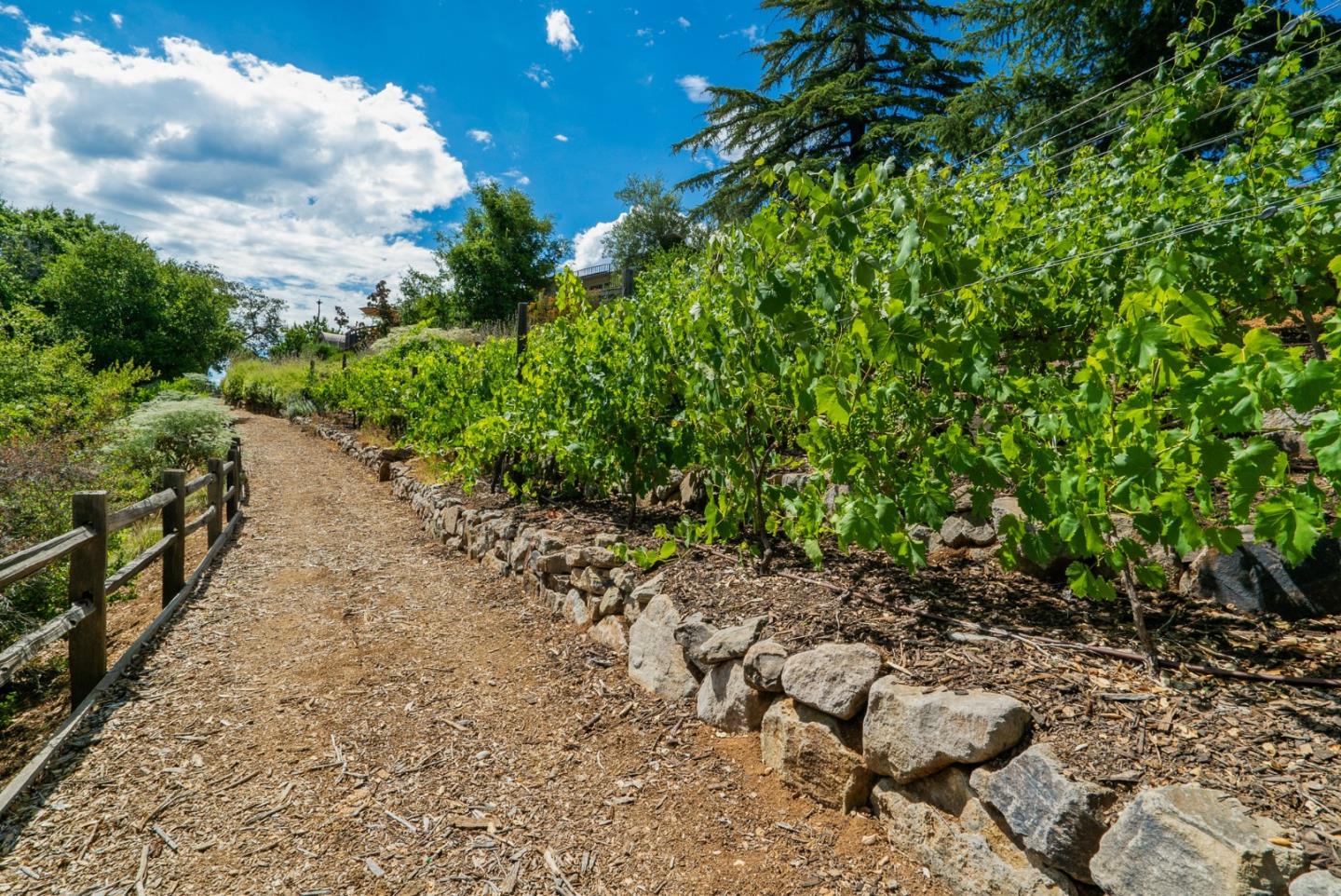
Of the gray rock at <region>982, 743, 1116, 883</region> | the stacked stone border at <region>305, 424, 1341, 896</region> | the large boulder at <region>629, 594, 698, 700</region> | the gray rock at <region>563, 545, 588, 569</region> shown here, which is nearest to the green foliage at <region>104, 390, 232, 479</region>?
the gray rock at <region>563, 545, 588, 569</region>

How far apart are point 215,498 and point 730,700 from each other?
5934 mm

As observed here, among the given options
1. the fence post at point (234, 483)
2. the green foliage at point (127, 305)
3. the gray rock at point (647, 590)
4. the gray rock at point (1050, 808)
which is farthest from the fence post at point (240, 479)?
the green foliage at point (127, 305)

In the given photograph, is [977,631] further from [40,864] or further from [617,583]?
[40,864]

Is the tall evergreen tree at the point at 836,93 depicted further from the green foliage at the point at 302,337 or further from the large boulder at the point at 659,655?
Result: the green foliage at the point at 302,337

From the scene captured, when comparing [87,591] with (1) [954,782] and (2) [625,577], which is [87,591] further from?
(1) [954,782]

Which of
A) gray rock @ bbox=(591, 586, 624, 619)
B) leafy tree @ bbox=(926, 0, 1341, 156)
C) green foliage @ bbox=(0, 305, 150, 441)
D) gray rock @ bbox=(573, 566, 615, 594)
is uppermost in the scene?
leafy tree @ bbox=(926, 0, 1341, 156)

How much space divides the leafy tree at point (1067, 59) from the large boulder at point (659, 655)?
721cm

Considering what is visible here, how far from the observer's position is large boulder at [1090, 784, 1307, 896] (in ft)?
4.49

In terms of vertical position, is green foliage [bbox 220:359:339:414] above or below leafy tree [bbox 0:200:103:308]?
below

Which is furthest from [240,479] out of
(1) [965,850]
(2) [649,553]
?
(1) [965,850]

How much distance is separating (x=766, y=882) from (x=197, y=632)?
4.08 meters

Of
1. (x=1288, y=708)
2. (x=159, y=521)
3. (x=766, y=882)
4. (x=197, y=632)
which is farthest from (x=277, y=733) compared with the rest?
(x=159, y=521)

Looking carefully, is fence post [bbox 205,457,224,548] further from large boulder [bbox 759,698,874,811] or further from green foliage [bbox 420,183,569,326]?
green foliage [bbox 420,183,569,326]

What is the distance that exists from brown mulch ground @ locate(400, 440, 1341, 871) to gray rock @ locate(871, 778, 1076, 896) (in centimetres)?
30
